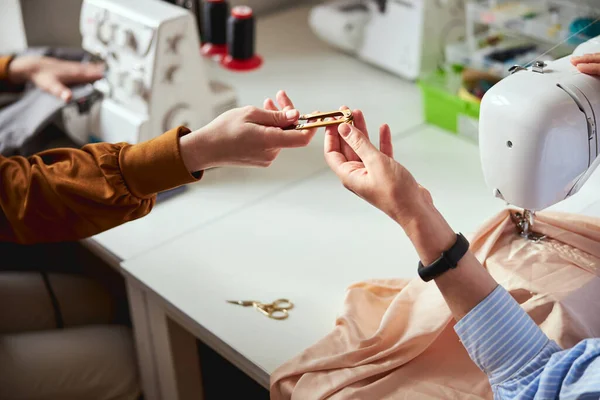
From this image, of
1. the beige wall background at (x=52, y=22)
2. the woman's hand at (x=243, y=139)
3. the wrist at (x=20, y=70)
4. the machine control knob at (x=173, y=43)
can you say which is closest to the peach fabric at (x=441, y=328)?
the woman's hand at (x=243, y=139)

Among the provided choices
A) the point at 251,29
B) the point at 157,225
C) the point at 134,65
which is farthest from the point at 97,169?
the point at 251,29

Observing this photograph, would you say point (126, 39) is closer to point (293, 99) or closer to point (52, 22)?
point (293, 99)

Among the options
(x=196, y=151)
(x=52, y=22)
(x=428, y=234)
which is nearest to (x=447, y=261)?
(x=428, y=234)

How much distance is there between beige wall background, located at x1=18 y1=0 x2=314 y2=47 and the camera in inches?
77.4

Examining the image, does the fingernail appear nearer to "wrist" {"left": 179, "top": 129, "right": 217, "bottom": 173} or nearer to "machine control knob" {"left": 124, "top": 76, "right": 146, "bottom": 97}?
"wrist" {"left": 179, "top": 129, "right": 217, "bottom": 173}

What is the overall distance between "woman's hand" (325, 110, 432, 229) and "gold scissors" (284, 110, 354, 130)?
48 millimetres

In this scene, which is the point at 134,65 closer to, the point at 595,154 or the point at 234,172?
the point at 234,172

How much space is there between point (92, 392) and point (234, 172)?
515 millimetres

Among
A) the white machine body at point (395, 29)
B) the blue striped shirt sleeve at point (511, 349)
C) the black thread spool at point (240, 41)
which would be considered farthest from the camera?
the white machine body at point (395, 29)

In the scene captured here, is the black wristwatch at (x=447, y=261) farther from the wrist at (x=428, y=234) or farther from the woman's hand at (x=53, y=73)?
the woman's hand at (x=53, y=73)

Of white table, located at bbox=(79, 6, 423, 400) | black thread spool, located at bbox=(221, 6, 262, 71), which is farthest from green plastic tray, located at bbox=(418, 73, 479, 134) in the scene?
black thread spool, located at bbox=(221, 6, 262, 71)

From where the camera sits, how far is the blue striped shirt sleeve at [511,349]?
0.92m

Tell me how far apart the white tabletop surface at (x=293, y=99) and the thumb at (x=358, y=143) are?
499mm

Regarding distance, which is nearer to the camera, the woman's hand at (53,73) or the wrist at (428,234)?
the wrist at (428,234)
